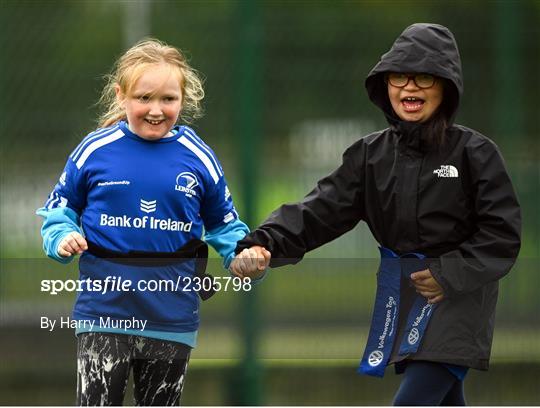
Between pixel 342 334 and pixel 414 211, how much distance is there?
1735mm

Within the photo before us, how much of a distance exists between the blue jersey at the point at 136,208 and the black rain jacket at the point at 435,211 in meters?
0.24

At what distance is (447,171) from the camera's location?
4.04 m

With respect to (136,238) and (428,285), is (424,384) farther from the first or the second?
(136,238)

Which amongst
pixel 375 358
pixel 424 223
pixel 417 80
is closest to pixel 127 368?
pixel 375 358

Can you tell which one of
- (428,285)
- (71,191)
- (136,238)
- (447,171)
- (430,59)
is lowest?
(428,285)

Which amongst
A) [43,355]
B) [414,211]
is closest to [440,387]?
[414,211]

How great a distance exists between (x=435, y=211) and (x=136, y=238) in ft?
3.12

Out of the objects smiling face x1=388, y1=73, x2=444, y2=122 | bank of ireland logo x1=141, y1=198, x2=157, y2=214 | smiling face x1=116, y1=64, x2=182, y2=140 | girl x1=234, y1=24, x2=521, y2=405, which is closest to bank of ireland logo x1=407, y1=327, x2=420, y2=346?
girl x1=234, y1=24, x2=521, y2=405

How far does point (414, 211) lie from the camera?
13.3ft

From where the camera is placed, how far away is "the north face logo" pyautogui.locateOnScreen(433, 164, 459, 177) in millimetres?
4039

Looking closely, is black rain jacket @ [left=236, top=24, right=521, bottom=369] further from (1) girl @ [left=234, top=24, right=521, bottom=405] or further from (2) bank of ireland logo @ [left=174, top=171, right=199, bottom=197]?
(2) bank of ireland logo @ [left=174, top=171, right=199, bottom=197]

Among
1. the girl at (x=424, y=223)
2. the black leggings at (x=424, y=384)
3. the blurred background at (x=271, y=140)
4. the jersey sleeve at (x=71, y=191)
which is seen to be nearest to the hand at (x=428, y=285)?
the girl at (x=424, y=223)

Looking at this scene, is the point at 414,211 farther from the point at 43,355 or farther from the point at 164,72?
the point at 43,355

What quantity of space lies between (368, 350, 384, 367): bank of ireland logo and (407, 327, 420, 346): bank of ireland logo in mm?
131
